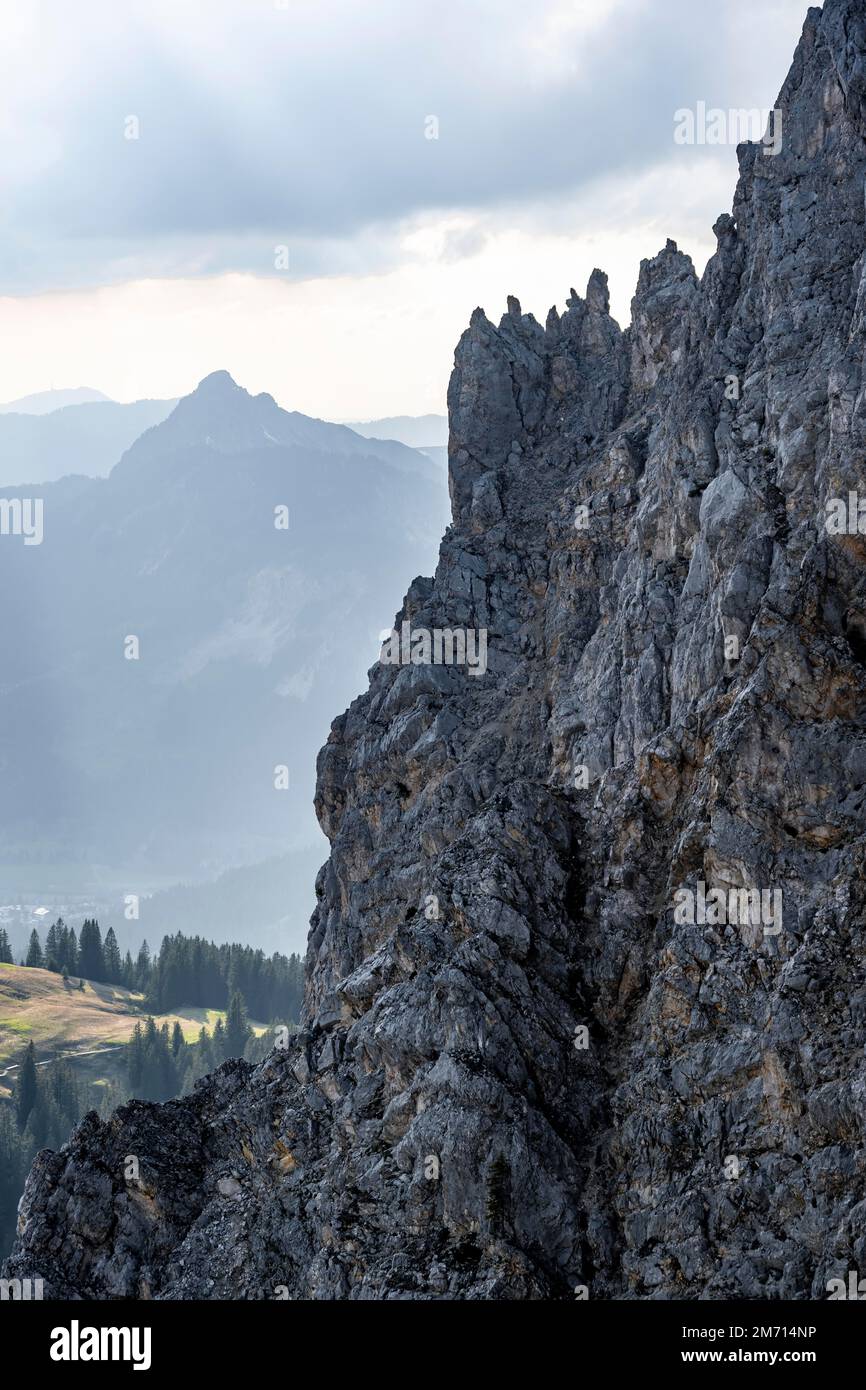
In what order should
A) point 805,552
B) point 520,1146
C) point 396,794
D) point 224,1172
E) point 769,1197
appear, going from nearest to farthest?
point 769,1197 < point 520,1146 < point 805,552 < point 224,1172 < point 396,794

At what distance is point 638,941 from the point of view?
69250mm

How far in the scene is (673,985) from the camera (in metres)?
63.5

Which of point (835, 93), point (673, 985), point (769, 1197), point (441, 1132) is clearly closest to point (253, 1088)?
point (441, 1132)

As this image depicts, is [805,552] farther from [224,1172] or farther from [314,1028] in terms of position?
[224,1172]

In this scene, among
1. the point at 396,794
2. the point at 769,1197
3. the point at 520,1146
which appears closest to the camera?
the point at 769,1197

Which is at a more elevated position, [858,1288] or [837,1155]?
[837,1155]

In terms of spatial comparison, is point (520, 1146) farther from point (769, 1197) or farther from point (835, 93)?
point (835, 93)

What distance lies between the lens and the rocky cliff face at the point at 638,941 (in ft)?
192

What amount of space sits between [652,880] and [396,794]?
132 ft

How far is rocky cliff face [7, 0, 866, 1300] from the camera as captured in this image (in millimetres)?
58500

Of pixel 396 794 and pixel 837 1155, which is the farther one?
pixel 396 794
